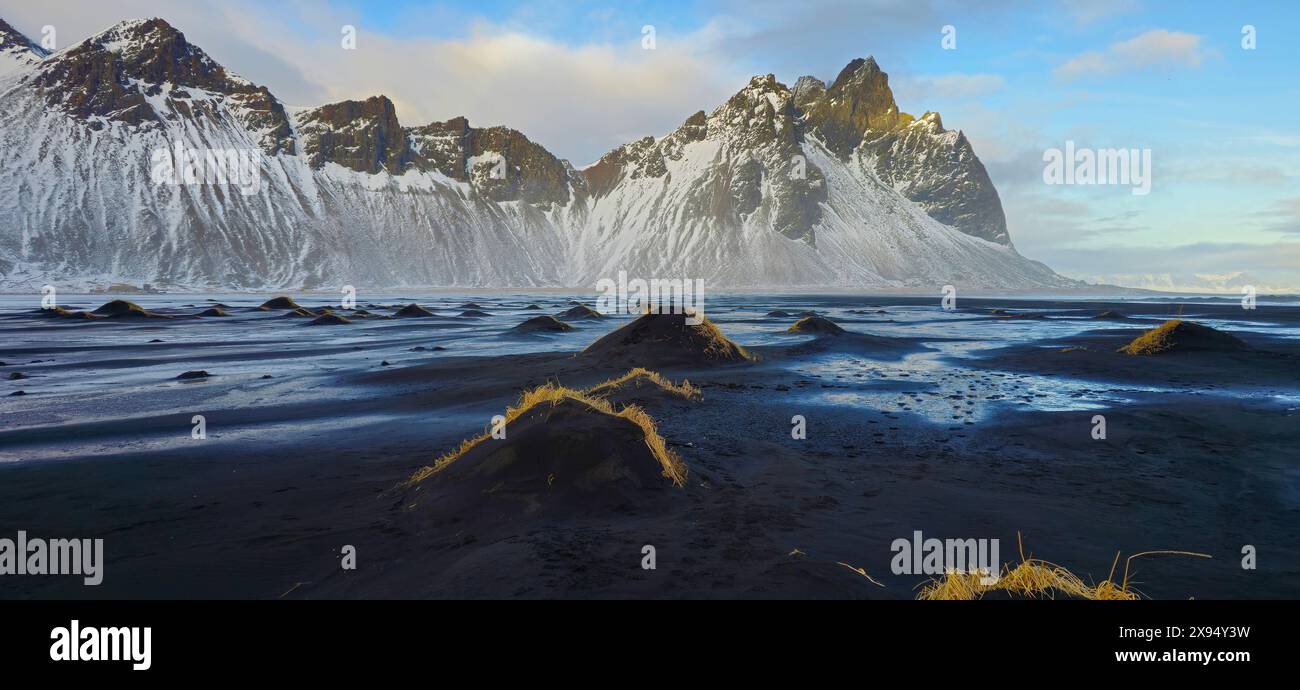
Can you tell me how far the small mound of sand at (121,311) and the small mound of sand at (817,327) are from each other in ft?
161

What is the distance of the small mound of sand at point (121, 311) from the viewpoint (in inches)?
1935

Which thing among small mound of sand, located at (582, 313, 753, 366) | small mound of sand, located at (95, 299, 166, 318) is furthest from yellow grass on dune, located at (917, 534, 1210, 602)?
small mound of sand, located at (95, 299, 166, 318)

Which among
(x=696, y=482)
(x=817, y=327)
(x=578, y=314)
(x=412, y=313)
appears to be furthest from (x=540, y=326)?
(x=696, y=482)

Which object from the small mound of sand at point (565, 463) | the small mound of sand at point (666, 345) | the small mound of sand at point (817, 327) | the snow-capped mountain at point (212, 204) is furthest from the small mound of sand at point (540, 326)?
the snow-capped mountain at point (212, 204)

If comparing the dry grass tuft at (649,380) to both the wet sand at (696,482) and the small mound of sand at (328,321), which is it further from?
the small mound of sand at (328,321)

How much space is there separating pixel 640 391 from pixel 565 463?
8.68 m

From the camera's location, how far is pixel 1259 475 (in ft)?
33.5

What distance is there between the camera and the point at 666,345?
975 inches

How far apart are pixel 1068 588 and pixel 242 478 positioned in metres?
10.6

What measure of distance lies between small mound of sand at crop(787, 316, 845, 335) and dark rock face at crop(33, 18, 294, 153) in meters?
190

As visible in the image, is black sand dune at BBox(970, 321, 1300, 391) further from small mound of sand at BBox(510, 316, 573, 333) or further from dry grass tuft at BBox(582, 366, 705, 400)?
small mound of sand at BBox(510, 316, 573, 333)

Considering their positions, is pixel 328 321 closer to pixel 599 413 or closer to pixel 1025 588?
pixel 599 413
